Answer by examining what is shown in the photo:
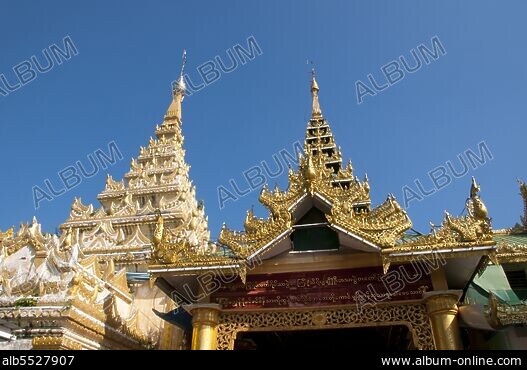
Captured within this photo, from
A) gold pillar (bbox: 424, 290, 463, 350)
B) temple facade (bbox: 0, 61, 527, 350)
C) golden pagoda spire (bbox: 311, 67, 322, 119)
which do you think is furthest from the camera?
golden pagoda spire (bbox: 311, 67, 322, 119)

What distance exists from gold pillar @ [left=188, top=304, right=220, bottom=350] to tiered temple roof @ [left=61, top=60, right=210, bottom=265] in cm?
1627

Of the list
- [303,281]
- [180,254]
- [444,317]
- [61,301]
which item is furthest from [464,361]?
[61,301]

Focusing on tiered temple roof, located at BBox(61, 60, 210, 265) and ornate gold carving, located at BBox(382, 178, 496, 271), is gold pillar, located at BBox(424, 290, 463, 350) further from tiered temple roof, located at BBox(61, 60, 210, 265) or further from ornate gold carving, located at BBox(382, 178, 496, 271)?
tiered temple roof, located at BBox(61, 60, 210, 265)

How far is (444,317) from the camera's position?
8.55 meters

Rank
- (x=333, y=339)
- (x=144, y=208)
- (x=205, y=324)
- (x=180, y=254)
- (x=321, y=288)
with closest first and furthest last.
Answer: (x=205, y=324)
(x=321, y=288)
(x=180, y=254)
(x=333, y=339)
(x=144, y=208)

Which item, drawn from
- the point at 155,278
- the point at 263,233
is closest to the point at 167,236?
the point at 155,278

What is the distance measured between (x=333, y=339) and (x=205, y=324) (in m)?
5.94

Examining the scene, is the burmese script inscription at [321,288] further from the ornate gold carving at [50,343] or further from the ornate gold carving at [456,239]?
the ornate gold carving at [50,343]

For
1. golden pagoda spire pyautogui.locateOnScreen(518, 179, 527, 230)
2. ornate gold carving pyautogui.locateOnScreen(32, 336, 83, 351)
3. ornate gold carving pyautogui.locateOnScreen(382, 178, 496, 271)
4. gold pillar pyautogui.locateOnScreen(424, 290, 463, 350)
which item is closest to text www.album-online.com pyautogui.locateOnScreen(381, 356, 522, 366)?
gold pillar pyautogui.locateOnScreen(424, 290, 463, 350)

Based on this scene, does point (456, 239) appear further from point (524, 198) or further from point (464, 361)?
point (524, 198)

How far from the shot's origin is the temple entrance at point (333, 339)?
42.0ft

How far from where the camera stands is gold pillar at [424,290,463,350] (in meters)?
8.28

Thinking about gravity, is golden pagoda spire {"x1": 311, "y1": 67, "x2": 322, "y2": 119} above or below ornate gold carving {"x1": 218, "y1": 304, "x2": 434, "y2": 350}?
above

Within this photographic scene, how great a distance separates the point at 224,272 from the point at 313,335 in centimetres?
558
